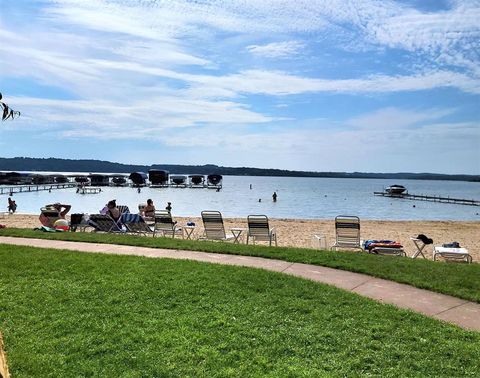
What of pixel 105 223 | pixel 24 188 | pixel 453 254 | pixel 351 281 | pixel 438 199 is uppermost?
pixel 105 223

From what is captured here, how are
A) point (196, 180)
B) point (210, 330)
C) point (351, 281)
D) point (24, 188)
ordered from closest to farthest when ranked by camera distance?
point (210, 330) < point (351, 281) < point (24, 188) < point (196, 180)

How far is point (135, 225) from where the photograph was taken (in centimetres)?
1425

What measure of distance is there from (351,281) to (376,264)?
136 cm

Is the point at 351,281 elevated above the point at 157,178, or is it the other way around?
the point at 157,178

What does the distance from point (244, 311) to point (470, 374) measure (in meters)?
2.40

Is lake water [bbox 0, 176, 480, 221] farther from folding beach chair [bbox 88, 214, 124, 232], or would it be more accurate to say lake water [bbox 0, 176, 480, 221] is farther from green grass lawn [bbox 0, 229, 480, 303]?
green grass lawn [bbox 0, 229, 480, 303]

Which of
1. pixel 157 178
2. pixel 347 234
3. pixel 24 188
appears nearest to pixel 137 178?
pixel 157 178

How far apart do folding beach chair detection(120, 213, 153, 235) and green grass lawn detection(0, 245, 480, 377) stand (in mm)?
7208

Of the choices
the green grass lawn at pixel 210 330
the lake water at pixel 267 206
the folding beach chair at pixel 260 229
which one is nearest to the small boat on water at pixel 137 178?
the lake water at pixel 267 206

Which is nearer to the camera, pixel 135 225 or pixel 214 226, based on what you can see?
pixel 214 226

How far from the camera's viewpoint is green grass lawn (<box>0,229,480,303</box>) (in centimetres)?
679

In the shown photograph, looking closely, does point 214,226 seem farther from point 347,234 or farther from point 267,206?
point 267,206

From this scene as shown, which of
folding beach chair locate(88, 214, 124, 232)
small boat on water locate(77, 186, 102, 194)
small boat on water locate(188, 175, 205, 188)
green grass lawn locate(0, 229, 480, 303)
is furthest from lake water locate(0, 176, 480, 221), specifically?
small boat on water locate(188, 175, 205, 188)

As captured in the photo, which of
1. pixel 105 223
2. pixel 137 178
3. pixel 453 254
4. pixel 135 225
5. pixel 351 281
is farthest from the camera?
pixel 137 178
